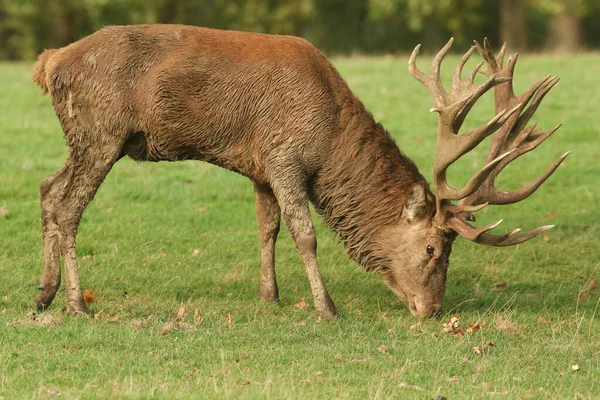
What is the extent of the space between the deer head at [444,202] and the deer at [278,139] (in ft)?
0.04

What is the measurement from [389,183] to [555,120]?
968 cm

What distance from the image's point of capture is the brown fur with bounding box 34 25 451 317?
361 inches

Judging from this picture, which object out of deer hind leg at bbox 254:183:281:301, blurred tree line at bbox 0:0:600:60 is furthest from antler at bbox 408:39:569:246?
blurred tree line at bbox 0:0:600:60

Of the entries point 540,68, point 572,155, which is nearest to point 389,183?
point 572,155

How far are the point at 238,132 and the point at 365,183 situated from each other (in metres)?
1.20

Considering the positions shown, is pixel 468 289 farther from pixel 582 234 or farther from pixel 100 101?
pixel 100 101

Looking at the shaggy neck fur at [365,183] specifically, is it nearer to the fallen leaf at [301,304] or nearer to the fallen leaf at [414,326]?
the fallen leaf at [301,304]

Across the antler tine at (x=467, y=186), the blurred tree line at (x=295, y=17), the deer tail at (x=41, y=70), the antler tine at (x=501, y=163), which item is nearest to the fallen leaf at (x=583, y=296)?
the antler tine at (x=501, y=163)

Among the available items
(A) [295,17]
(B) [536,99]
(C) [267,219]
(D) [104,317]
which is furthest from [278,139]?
(A) [295,17]

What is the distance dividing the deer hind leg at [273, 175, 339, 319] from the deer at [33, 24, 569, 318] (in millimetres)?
12

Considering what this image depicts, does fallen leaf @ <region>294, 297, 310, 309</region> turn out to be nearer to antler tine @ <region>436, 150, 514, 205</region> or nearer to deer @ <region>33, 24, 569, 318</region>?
deer @ <region>33, 24, 569, 318</region>

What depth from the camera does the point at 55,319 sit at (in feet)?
27.5

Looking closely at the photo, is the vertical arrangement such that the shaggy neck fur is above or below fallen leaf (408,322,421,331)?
above

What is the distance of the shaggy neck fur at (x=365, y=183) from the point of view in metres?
9.44
